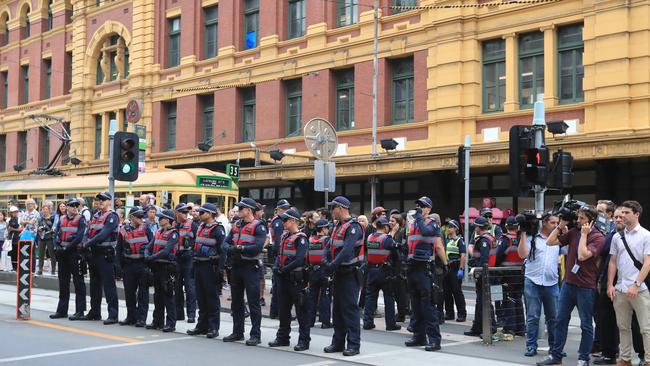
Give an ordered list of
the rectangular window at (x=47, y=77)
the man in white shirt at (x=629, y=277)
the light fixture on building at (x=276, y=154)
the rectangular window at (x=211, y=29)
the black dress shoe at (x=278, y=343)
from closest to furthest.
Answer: the man in white shirt at (x=629, y=277)
the black dress shoe at (x=278, y=343)
the light fixture on building at (x=276, y=154)
the rectangular window at (x=211, y=29)
the rectangular window at (x=47, y=77)

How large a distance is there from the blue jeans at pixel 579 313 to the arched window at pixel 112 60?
1235 inches

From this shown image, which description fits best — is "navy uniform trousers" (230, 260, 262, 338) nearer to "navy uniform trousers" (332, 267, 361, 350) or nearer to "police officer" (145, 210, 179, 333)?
"navy uniform trousers" (332, 267, 361, 350)

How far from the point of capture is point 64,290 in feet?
45.3

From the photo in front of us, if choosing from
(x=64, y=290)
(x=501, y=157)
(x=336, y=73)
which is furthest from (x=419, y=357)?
(x=336, y=73)

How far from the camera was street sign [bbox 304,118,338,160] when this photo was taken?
1739cm

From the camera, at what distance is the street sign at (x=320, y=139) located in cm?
1739

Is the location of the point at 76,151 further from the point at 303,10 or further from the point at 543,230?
the point at 543,230

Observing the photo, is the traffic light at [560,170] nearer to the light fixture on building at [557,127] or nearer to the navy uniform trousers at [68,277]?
the navy uniform trousers at [68,277]

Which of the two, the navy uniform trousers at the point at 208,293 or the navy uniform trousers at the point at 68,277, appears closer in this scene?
the navy uniform trousers at the point at 208,293

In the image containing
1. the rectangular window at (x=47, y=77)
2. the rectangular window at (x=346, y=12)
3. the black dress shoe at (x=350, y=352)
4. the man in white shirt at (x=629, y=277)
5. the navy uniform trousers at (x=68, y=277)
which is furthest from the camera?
the rectangular window at (x=47, y=77)

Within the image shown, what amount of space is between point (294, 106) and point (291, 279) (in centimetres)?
1940

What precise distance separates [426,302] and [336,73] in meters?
18.5

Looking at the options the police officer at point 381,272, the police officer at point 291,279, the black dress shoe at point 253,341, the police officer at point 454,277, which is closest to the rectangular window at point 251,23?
the police officer at point 454,277

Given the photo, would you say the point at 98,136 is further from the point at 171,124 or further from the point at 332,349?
the point at 332,349
